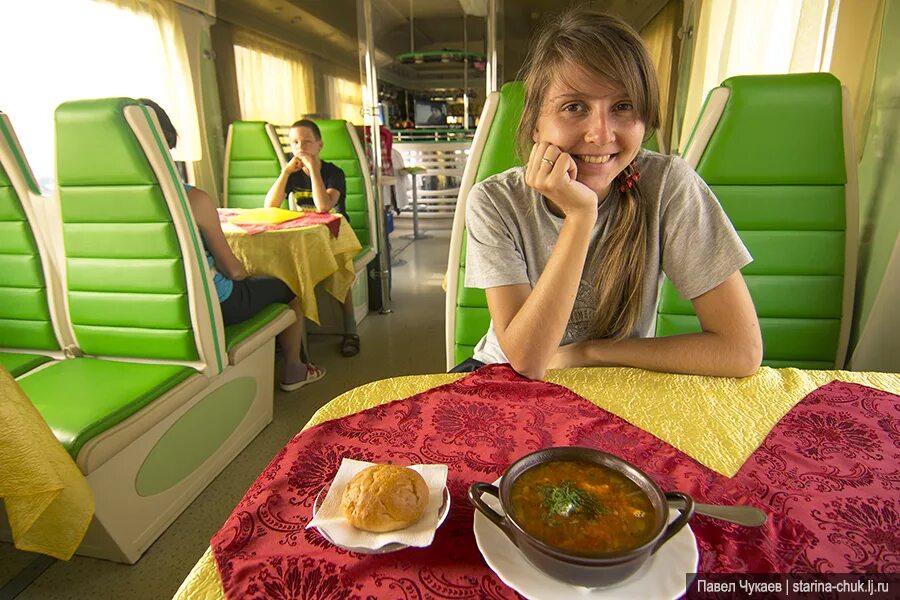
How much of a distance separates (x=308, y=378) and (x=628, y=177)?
2087 millimetres

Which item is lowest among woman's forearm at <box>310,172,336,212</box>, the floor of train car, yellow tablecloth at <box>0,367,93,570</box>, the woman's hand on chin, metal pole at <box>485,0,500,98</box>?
the floor of train car

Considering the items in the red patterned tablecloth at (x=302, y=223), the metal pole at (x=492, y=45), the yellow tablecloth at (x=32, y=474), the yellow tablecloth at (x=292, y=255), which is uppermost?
the metal pole at (x=492, y=45)

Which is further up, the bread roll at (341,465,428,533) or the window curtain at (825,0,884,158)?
the window curtain at (825,0,884,158)

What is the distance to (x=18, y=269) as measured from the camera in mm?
1744

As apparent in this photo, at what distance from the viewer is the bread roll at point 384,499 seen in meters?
0.48

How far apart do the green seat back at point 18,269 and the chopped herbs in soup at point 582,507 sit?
6.45ft

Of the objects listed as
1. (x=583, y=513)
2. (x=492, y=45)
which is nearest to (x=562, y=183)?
(x=583, y=513)

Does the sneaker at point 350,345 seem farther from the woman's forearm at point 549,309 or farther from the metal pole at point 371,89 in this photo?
the woman's forearm at point 549,309

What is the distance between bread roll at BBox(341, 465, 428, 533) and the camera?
476 mm

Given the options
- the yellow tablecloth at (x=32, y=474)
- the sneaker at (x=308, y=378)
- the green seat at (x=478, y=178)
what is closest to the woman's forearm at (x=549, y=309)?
the green seat at (x=478, y=178)

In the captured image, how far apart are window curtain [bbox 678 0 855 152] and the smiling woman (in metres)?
0.90

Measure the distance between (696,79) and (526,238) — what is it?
2237 mm

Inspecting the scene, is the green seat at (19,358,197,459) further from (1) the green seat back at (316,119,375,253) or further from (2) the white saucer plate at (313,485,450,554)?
(1) the green seat back at (316,119,375,253)

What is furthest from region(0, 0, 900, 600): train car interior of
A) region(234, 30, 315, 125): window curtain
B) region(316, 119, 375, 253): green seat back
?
region(234, 30, 315, 125): window curtain
